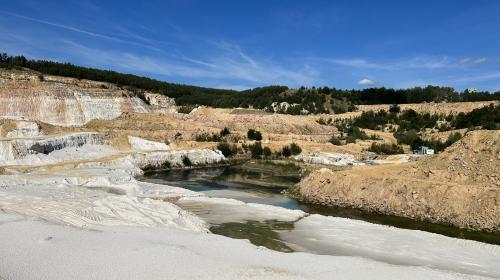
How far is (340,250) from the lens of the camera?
1905 centimetres

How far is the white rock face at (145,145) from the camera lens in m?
61.2

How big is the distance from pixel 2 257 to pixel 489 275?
48.8ft

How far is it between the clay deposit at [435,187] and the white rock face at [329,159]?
→ 72.5ft

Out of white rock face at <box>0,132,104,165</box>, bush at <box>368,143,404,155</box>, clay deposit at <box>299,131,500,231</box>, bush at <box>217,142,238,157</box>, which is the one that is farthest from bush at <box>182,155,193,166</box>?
bush at <box>368,143,404,155</box>

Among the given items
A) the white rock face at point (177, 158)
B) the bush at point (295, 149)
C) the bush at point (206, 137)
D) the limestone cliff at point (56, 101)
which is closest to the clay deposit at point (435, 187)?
the white rock face at point (177, 158)

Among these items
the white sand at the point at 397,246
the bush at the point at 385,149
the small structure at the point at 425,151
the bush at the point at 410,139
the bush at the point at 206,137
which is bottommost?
the bush at the point at 206,137

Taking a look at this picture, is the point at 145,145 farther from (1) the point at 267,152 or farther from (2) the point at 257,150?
(1) the point at 267,152

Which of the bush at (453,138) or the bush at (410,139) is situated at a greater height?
the bush at (453,138)

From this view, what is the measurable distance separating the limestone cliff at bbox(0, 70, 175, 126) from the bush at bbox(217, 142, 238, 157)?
115ft

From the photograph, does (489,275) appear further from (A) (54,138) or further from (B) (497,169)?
(A) (54,138)

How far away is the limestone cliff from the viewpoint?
8481 cm

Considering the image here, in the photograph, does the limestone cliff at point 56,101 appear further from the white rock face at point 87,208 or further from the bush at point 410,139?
the white rock face at point 87,208

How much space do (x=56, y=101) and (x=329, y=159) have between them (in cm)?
5449

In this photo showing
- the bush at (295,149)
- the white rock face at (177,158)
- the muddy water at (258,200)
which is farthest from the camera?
the bush at (295,149)
